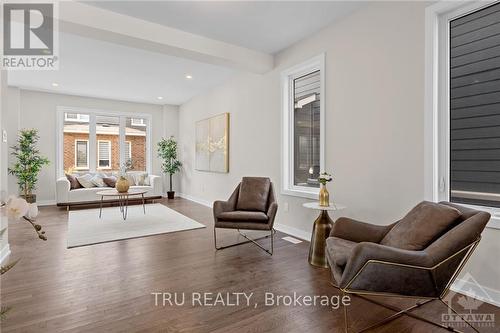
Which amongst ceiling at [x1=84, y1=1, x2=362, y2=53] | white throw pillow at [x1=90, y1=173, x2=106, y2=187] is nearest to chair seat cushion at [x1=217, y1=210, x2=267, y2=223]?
ceiling at [x1=84, y1=1, x2=362, y2=53]

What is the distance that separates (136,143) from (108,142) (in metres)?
0.73

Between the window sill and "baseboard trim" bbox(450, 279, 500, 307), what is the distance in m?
1.72

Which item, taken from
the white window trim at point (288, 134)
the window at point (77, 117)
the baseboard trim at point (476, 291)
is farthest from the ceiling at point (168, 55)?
the baseboard trim at point (476, 291)

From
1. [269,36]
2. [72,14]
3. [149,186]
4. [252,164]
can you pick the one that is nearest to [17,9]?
[72,14]

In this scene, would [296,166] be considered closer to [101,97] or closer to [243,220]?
[243,220]

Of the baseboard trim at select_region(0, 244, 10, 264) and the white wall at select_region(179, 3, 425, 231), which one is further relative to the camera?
the baseboard trim at select_region(0, 244, 10, 264)

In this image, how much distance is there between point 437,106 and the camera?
2467 mm

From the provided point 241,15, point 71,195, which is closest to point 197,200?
point 71,195

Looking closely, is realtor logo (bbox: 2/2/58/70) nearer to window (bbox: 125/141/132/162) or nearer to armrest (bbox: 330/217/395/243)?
→ window (bbox: 125/141/132/162)

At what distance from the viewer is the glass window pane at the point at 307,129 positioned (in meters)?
3.88

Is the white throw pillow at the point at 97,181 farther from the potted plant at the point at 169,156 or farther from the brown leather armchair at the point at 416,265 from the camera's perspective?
the brown leather armchair at the point at 416,265

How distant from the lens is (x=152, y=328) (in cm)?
184

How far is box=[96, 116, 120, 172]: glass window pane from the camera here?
7.46m

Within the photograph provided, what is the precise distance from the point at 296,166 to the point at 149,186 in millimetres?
4428
